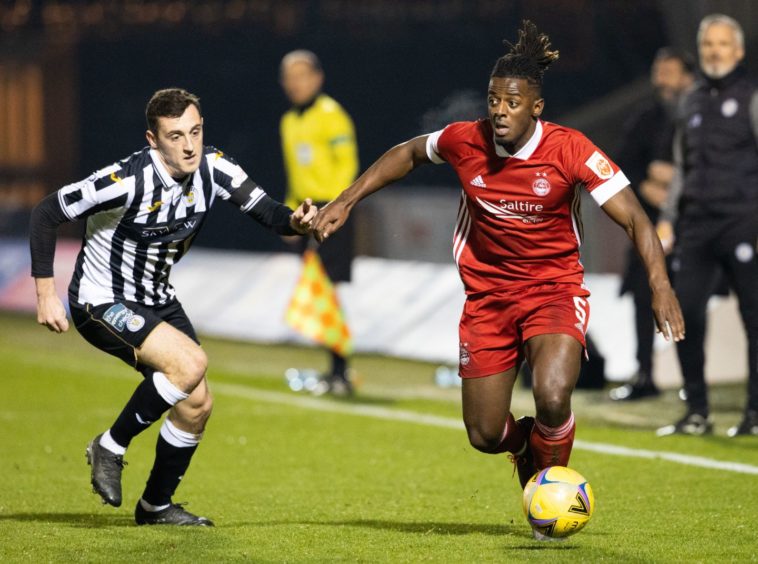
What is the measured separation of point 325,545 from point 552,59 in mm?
2195

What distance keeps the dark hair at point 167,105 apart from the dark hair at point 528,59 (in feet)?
4.21

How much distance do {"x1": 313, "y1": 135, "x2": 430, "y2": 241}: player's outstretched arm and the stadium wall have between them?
4.68 meters

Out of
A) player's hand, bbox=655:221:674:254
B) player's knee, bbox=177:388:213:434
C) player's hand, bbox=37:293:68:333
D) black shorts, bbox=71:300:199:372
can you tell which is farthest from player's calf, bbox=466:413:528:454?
player's hand, bbox=655:221:674:254

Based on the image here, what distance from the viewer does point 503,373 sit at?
20.6 feet

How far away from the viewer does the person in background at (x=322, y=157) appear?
439 inches

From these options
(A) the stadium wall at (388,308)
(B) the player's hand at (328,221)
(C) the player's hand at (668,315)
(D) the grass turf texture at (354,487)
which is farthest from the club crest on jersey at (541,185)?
(A) the stadium wall at (388,308)

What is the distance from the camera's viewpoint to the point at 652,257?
5.85m

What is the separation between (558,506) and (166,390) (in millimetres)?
1697

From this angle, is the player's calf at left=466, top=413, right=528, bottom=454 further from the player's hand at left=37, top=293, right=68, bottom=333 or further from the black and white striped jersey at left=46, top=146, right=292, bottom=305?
the player's hand at left=37, top=293, right=68, bottom=333

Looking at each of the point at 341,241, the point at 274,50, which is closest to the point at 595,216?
the point at 341,241

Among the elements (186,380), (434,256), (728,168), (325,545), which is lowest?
(434,256)

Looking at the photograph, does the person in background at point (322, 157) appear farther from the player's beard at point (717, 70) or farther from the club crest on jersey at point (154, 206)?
the club crest on jersey at point (154, 206)

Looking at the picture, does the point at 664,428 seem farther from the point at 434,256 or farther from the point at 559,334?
the point at 434,256

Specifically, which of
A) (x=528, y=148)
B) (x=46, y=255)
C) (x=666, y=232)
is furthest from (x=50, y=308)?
(x=666, y=232)
